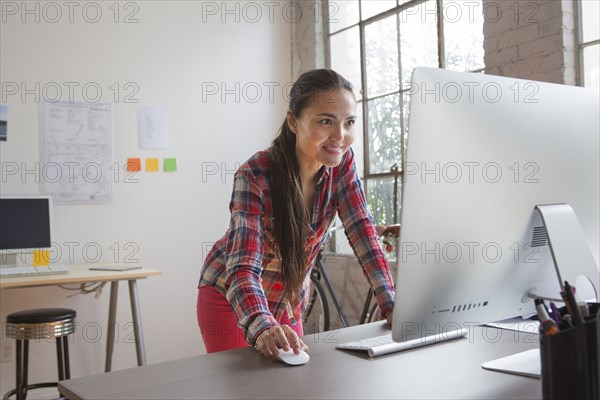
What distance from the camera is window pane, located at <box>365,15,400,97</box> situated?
153 inches

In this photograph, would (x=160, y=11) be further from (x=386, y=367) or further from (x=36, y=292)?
(x=386, y=367)

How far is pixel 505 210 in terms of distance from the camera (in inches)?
34.6

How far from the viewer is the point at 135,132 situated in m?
3.80

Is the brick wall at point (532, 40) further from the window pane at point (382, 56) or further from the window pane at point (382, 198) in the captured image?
the window pane at point (382, 198)

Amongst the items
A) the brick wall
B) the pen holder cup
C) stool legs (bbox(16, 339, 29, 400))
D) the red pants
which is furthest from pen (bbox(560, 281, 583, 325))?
stool legs (bbox(16, 339, 29, 400))

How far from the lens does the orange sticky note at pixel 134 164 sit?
12.4ft

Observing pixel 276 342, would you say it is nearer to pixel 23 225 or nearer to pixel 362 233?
pixel 362 233

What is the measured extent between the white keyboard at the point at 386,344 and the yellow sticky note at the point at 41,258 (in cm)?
266

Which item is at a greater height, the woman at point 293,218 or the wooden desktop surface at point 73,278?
the woman at point 293,218

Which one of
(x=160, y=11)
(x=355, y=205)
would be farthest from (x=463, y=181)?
(x=160, y=11)

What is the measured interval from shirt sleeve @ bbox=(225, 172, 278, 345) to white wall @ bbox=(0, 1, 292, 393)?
8.47 ft

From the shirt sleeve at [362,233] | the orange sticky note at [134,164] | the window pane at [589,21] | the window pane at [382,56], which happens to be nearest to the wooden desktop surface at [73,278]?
→ the orange sticky note at [134,164]

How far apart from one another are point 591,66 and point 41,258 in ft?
9.84

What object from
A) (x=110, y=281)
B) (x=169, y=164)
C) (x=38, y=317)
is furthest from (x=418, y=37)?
(x=38, y=317)
